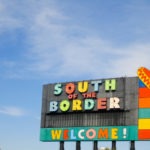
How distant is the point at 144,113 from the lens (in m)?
71.1

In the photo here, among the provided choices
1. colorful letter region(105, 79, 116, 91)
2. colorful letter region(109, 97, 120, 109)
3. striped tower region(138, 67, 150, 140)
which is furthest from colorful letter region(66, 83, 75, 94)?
striped tower region(138, 67, 150, 140)

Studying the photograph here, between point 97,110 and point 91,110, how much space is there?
910 mm

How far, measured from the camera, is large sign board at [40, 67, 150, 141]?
71812 mm

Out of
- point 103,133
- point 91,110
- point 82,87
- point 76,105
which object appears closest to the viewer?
point 103,133

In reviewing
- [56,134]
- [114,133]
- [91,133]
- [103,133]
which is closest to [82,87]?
[91,133]

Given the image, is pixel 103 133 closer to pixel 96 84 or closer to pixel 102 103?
pixel 102 103

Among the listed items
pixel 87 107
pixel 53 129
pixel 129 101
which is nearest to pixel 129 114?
pixel 129 101

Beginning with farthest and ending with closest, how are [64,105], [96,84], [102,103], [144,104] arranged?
[64,105] < [96,84] < [102,103] < [144,104]

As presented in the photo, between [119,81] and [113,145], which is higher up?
[119,81]

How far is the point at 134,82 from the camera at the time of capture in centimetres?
7281

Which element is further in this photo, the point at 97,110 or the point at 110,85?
the point at 97,110

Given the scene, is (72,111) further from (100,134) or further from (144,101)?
(144,101)

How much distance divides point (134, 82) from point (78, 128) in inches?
393

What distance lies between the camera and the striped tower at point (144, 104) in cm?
7042
